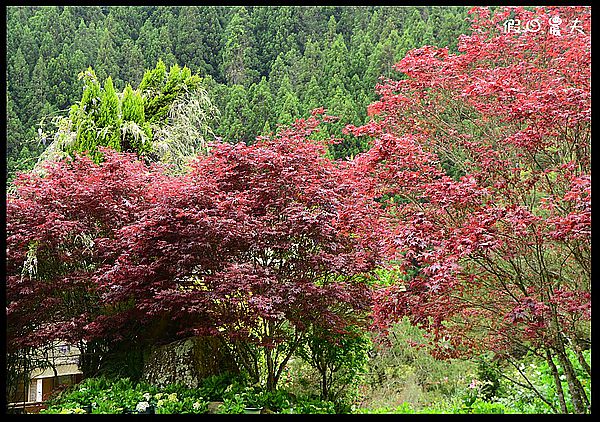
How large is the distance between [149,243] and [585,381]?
3648mm

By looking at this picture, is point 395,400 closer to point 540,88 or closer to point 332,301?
point 332,301

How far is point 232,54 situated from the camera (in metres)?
18.8

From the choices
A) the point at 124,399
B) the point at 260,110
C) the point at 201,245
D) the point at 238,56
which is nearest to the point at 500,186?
the point at 201,245

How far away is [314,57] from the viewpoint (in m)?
17.6

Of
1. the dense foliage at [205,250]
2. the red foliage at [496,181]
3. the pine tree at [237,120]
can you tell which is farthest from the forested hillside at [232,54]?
the red foliage at [496,181]

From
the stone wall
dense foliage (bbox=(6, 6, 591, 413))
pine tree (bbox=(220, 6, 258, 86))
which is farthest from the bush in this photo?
pine tree (bbox=(220, 6, 258, 86))

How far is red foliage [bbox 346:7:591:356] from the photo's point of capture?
154 inches

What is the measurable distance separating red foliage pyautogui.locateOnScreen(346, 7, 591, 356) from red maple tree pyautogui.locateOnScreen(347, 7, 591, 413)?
0.01 metres

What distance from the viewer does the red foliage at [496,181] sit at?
154 inches

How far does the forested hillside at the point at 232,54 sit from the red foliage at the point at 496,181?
27.6 feet

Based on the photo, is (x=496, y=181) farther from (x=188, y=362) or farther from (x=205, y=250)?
(x=188, y=362)

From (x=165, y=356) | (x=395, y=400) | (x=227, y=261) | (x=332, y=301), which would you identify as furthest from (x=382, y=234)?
(x=395, y=400)

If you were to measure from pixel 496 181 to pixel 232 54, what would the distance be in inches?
610

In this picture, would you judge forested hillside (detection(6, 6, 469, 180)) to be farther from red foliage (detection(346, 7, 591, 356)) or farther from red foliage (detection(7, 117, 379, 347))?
red foliage (detection(346, 7, 591, 356))
